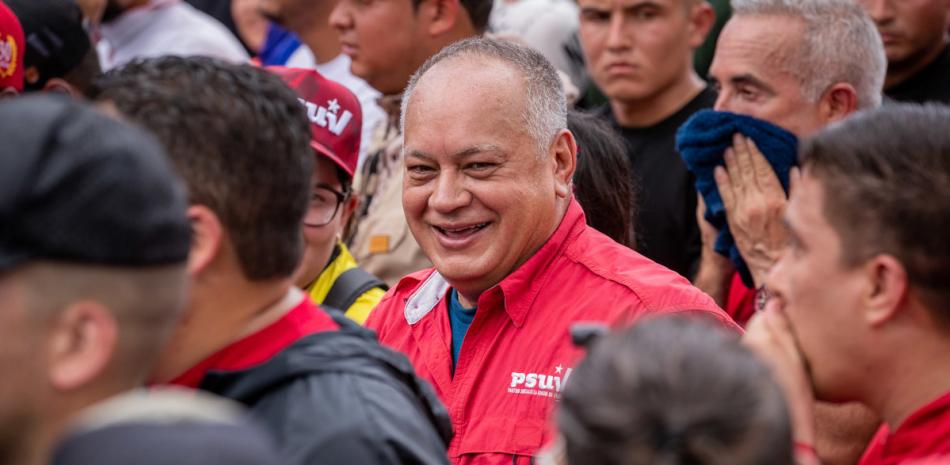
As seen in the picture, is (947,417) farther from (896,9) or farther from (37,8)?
(37,8)

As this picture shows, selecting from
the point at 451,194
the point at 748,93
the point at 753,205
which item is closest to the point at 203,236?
the point at 451,194

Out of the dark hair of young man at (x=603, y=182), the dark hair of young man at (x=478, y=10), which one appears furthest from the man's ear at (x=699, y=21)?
the dark hair of young man at (x=603, y=182)

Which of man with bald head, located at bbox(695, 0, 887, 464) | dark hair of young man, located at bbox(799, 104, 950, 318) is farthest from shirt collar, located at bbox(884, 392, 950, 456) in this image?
man with bald head, located at bbox(695, 0, 887, 464)

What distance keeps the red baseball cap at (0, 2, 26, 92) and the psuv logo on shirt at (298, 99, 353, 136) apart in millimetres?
1090

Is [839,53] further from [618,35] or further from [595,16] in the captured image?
[595,16]

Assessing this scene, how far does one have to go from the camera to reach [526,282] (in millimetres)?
3574

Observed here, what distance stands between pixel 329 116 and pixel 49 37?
55.5 inches

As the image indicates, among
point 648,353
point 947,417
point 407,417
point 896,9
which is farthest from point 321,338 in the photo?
point 896,9

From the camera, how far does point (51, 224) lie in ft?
5.70

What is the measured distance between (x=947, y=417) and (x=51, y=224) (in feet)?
5.45

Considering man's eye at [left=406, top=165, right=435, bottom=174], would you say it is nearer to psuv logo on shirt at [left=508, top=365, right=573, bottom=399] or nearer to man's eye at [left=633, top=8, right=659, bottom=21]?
psuv logo on shirt at [left=508, top=365, right=573, bottom=399]

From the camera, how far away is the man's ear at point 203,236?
2373 millimetres

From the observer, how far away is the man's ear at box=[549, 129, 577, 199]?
12.3ft

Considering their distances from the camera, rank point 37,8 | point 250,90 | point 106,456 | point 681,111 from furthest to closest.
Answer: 1. point 681,111
2. point 37,8
3. point 250,90
4. point 106,456
